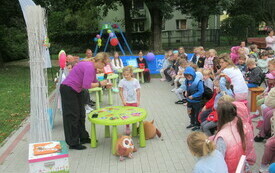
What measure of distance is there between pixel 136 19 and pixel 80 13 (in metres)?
6.43

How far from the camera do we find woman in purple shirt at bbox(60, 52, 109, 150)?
538cm

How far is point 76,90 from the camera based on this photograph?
217 inches

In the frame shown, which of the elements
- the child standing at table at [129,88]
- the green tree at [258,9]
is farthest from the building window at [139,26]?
the child standing at table at [129,88]

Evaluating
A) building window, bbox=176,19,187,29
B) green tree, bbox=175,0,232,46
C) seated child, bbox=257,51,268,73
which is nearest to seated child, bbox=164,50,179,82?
Answer: seated child, bbox=257,51,268,73

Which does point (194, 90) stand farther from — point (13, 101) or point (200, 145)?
point (13, 101)

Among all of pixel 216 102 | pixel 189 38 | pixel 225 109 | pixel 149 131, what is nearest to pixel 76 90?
pixel 149 131

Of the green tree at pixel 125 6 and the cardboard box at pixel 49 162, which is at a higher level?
the green tree at pixel 125 6

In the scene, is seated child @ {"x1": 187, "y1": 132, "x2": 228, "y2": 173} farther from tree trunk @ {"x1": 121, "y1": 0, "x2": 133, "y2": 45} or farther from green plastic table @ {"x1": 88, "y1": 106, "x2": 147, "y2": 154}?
tree trunk @ {"x1": 121, "y1": 0, "x2": 133, "y2": 45}

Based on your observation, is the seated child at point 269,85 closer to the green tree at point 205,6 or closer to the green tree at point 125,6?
the green tree at point 205,6

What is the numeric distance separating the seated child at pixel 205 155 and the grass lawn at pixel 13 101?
485cm

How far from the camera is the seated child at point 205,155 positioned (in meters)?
3.26

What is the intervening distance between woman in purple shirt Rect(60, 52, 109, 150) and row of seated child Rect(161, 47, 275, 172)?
2052 mm

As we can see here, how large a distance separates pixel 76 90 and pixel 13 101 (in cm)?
570

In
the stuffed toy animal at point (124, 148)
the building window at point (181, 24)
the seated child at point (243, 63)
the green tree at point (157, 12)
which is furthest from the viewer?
the building window at point (181, 24)
